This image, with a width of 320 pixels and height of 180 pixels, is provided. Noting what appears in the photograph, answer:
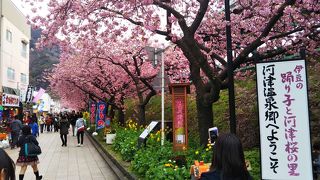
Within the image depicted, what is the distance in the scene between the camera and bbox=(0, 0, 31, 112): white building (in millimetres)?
33062

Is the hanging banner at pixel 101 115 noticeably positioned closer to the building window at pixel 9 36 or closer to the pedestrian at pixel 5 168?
the building window at pixel 9 36

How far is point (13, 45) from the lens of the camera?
37.0m

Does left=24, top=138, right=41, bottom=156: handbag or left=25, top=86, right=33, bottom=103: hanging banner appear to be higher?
left=25, top=86, right=33, bottom=103: hanging banner

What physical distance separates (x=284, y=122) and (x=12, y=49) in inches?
1415

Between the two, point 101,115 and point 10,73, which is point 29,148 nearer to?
point 101,115

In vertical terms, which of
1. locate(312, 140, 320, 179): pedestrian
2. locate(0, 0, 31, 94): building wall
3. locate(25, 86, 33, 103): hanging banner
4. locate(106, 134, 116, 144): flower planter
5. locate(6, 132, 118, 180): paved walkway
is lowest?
locate(6, 132, 118, 180): paved walkway

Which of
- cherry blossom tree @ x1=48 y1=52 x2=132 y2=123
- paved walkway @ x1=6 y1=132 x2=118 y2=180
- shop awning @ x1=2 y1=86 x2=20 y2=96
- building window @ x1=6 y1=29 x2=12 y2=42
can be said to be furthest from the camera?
building window @ x1=6 y1=29 x2=12 y2=42

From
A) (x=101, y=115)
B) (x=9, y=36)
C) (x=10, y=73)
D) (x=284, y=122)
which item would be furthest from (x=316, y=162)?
(x=9, y=36)

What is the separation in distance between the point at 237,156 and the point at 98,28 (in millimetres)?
8860

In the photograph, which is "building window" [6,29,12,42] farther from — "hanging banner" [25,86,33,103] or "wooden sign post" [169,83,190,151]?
"wooden sign post" [169,83,190,151]

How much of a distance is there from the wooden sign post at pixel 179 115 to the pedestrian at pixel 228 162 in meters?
7.60

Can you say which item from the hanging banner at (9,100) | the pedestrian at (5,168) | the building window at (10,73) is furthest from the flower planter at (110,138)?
the building window at (10,73)

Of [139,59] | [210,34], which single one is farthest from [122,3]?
[139,59]

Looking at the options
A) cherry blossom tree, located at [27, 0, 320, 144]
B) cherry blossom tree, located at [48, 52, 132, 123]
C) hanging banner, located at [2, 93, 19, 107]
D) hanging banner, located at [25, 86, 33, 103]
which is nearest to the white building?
hanging banner, located at [25, 86, 33, 103]
